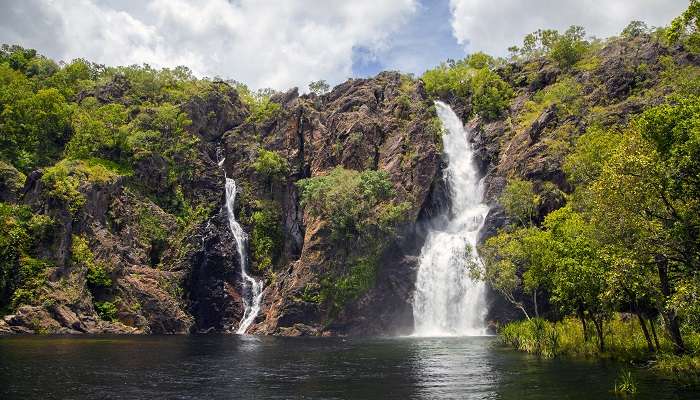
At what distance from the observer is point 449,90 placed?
106 metres

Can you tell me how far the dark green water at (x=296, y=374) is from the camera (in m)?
23.9

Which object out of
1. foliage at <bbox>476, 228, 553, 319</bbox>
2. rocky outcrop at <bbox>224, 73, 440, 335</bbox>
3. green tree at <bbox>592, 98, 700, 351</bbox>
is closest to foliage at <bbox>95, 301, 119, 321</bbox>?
rocky outcrop at <bbox>224, 73, 440, 335</bbox>

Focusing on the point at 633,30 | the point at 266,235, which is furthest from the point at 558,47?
the point at 266,235

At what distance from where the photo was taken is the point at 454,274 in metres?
68.6

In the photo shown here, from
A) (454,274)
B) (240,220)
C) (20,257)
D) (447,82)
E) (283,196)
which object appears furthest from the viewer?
(447,82)

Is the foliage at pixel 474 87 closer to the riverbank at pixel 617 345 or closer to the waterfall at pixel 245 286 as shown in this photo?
the waterfall at pixel 245 286

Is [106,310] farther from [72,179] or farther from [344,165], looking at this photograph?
[344,165]

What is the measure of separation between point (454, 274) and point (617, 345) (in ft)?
112

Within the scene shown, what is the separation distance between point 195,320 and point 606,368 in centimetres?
5826

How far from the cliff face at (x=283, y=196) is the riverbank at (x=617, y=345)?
22.7 meters

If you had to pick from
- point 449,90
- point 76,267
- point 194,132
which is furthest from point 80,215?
point 449,90

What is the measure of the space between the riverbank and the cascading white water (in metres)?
17.7

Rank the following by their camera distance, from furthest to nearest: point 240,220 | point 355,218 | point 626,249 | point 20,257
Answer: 1. point 240,220
2. point 355,218
3. point 20,257
4. point 626,249

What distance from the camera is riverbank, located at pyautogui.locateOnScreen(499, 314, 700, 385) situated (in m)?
25.8
